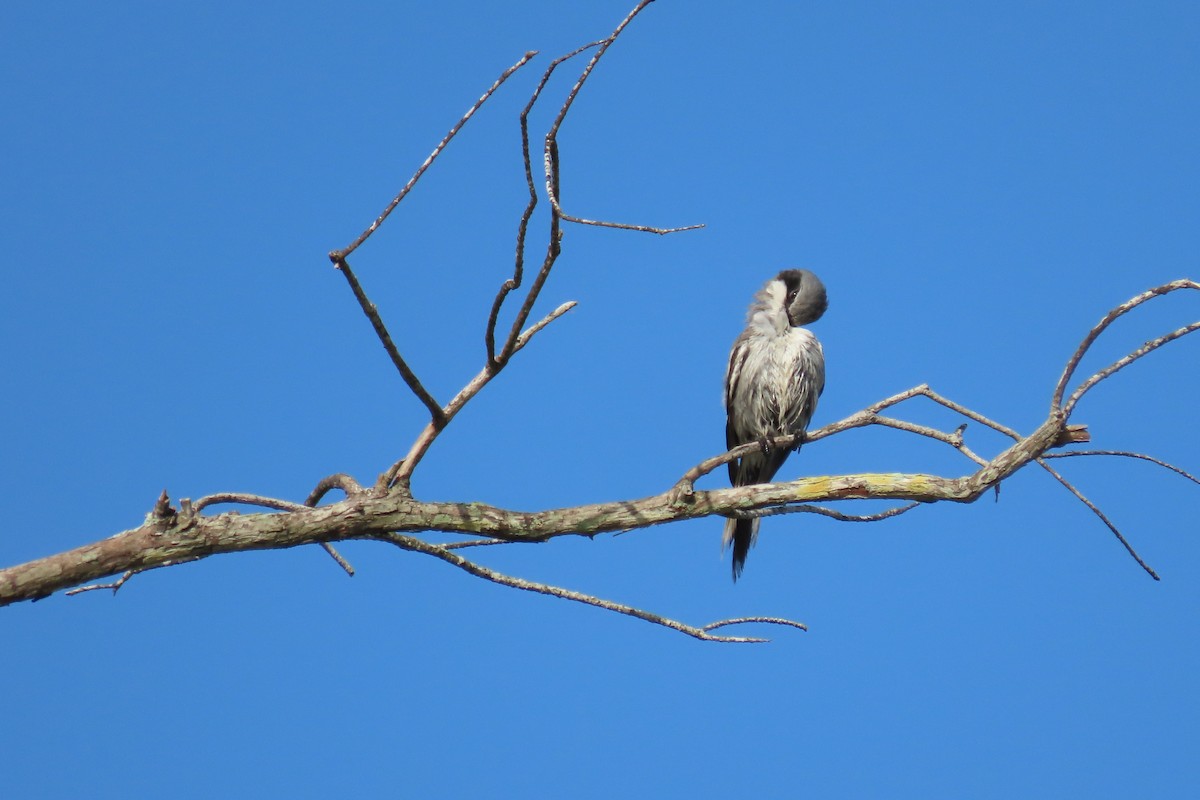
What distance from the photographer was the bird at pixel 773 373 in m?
8.07

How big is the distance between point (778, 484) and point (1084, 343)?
1.22 meters

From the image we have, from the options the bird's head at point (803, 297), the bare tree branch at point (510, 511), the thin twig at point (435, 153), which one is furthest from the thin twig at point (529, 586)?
the bird's head at point (803, 297)

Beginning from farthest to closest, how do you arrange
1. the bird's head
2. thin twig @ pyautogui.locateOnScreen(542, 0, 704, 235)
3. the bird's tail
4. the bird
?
the bird's head < the bird < the bird's tail < thin twig @ pyautogui.locateOnScreen(542, 0, 704, 235)

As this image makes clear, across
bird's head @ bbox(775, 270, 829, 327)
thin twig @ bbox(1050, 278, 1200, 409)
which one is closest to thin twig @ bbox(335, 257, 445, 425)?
thin twig @ bbox(1050, 278, 1200, 409)

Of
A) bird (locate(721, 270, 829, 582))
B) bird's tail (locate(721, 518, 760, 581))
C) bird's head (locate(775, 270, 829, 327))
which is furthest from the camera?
bird's head (locate(775, 270, 829, 327))

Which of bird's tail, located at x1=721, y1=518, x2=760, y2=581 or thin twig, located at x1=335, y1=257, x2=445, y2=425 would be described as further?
bird's tail, located at x1=721, y1=518, x2=760, y2=581

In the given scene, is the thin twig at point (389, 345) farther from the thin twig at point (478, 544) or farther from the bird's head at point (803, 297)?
the bird's head at point (803, 297)

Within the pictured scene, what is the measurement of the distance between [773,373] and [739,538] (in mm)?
1227

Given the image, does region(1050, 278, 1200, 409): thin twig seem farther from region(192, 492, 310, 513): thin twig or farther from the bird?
the bird

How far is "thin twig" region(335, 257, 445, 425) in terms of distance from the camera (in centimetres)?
349

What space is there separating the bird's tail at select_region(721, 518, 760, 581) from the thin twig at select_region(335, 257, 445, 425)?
4273 mm

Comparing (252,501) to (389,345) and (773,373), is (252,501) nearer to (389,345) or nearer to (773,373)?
(389,345)

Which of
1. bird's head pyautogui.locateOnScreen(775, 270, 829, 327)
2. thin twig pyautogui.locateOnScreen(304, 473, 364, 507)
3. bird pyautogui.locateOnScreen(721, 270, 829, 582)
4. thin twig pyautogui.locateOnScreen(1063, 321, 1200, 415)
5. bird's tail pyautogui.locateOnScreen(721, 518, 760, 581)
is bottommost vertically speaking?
thin twig pyautogui.locateOnScreen(304, 473, 364, 507)

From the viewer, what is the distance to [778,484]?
14.2ft
